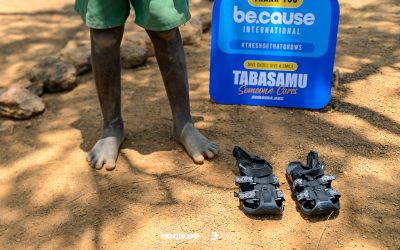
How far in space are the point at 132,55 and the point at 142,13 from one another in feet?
4.95

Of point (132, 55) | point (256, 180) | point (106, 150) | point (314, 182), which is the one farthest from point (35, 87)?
point (314, 182)

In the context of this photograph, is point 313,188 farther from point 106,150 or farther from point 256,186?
point 106,150

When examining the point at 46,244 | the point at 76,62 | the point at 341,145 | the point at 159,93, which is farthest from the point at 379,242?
the point at 76,62

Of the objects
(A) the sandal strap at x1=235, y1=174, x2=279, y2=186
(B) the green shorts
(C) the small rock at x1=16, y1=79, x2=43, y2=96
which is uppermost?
(B) the green shorts

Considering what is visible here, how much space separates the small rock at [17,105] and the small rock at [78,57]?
2.07 feet

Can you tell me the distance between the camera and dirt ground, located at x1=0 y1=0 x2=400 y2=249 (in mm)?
2066

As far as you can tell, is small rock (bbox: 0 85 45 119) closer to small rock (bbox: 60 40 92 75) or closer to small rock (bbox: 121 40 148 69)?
small rock (bbox: 60 40 92 75)

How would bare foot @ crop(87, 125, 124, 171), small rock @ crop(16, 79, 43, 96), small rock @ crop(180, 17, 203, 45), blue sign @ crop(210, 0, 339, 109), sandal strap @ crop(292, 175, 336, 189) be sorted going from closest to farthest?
sandal strap @ crop(292, 175, 336, 189) → bare foot @ crop(87, 125, 124, 171) → blue sign @ crop(210, 0, 339, 109) → small rock @ crop(16, 79, 43, 96) → small rock @ crop(180, 17, 203, 45)

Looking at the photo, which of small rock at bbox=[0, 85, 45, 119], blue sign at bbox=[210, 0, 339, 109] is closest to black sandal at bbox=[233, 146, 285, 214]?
blue sign at bbox=[210, 0, 339, 109]

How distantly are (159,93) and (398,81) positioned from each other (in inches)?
61.3

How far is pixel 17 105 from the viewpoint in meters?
3.09

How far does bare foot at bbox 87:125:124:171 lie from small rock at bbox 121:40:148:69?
1.20m

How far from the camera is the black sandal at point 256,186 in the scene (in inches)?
83.8

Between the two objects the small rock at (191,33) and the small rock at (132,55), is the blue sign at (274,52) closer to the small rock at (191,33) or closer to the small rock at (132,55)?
the small rock at (132,55)
